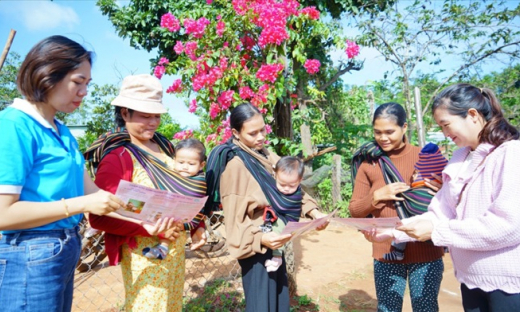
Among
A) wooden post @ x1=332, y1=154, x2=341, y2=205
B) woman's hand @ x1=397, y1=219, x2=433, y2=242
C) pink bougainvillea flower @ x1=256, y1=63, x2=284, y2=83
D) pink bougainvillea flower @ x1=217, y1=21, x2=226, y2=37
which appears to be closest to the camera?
woman's hand @ x1=397, y1=219, x2=433, y2=242

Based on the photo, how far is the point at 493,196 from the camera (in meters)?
1.45

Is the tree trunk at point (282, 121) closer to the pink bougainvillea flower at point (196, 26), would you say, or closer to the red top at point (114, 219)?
the pink bougainvillea flower at point (196, 26)

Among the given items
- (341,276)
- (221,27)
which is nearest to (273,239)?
(221,27)

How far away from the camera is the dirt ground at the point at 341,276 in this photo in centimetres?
365

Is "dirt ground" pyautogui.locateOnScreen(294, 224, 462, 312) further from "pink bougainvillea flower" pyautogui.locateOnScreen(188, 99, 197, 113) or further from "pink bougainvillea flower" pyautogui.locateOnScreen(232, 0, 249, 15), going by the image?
"pink bougainvillea flower" pyautogui.locateOnScreen(232, 0, 249, 15)

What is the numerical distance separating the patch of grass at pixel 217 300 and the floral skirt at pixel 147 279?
56.6 inches

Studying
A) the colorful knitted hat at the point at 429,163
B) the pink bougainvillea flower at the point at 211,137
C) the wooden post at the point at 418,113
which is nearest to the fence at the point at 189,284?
the pink bougainvillea flower at the point at 211,137

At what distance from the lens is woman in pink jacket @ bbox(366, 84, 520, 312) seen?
4.51 feet

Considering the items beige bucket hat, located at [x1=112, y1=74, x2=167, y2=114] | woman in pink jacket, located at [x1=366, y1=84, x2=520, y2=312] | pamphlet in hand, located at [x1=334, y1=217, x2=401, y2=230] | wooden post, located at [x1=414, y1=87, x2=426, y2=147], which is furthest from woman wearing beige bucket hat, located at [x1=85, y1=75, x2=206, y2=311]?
wooden post, located at [x1=414, y1=87, x2=426, y2=147]

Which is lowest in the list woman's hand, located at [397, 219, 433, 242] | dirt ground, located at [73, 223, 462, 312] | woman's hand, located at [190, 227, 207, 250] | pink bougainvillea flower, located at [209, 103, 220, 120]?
dirt ground, located at [73, 223, 462, 312]

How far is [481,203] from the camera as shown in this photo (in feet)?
4.89

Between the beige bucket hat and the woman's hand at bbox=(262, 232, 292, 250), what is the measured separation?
2.84 ft

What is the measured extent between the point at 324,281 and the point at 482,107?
3222 mm

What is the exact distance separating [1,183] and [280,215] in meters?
1.34
